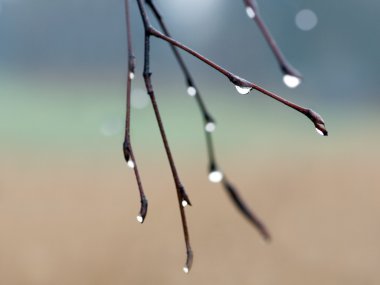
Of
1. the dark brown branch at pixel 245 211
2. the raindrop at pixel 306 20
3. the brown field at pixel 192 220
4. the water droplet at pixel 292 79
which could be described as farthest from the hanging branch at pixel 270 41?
the raindrop at pixel 306 20

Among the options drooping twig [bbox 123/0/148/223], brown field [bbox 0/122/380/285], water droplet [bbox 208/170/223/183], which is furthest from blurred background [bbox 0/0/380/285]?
drooping twig [bbox 123/0/148/223]

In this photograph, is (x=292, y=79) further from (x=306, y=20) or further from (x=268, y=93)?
(x=306, y=20)

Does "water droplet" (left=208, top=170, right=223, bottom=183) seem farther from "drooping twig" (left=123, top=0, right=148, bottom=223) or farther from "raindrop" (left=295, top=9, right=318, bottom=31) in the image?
"raindrop" (left=295, top=9, right=318, bottom=31)

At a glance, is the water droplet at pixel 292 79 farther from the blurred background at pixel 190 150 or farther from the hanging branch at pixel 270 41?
the blurred background at pixel 190 150

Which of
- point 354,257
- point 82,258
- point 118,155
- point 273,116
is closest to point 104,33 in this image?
point 118,155

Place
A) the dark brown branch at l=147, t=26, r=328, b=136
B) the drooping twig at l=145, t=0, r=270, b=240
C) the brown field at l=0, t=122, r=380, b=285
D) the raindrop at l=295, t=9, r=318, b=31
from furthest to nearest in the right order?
1. the raindrop at l=295, t=9, r=318, b=31
2. the brown field at l=0, t=122, r=380, b=285
3. the drooping twig at l=145, t=0, r=270, b=240
4. the dark brown branch at l=147, t=26, r=328, b=136

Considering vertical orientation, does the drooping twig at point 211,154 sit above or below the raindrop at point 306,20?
above

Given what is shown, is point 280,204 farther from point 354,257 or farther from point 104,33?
point 104,33

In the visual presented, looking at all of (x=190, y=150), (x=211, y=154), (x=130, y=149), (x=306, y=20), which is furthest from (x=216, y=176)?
(x=306, y=20)
